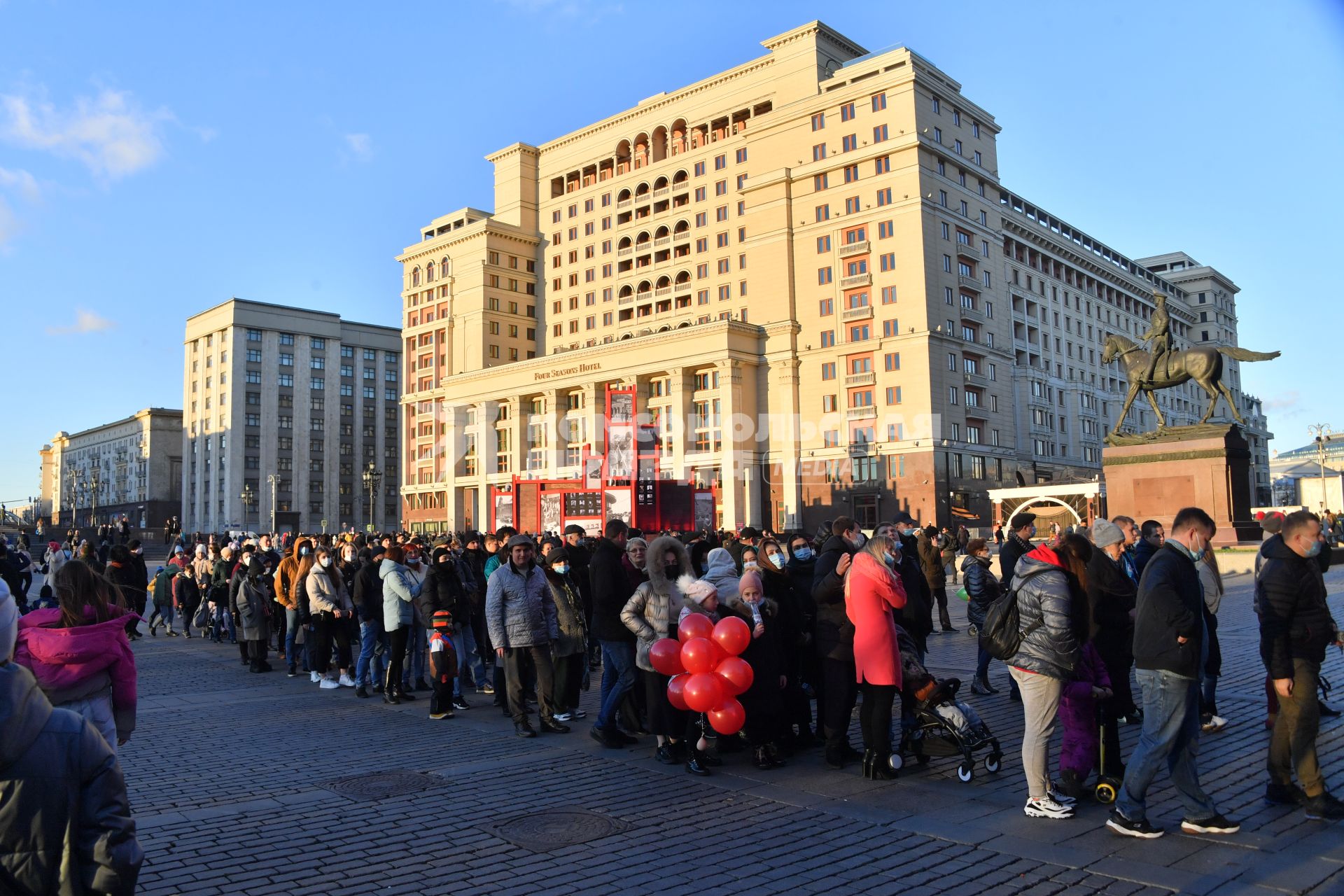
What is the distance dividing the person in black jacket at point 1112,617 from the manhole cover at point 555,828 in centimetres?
415

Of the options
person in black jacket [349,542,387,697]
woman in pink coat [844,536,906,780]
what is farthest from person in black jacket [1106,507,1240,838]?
person in black jacket [349,542,387,697]

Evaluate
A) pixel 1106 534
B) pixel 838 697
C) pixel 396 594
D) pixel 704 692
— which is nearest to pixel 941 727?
pixel 838 697

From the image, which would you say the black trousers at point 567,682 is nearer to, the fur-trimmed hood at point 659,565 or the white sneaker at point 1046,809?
the fur-trimmed hood at point 659,565

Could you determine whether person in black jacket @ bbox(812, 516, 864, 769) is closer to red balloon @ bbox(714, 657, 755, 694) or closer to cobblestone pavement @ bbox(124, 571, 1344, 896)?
cobblestone pavement @ bbox(124, 571, 1344, 896)

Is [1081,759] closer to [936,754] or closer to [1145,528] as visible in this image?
[936,754]

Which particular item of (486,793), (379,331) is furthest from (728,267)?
(486,793)

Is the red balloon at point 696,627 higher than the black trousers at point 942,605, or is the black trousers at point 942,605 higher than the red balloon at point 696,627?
the red balloon at point 696,627

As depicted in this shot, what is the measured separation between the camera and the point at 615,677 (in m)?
10.2

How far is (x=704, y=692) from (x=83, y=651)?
15.7 ft

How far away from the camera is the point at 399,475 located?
404 feet

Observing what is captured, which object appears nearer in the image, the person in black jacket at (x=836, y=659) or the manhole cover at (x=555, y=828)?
the manhole cover at (x=555, y=828)

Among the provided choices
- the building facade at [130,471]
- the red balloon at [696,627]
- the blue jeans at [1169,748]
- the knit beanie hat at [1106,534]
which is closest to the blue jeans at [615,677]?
the red balloon at [696,627]

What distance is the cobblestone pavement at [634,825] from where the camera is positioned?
562 centimetres

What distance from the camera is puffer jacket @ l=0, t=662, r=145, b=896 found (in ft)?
9.09
